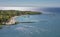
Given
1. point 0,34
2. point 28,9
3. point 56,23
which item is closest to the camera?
point 28,9

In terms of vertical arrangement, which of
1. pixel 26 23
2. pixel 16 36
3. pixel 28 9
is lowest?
pixel 16 36

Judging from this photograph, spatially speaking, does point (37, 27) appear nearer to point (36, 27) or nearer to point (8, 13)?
point (36, 27)

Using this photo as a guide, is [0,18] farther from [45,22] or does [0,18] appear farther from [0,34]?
[45,22]

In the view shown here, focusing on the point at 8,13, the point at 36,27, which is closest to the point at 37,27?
the point at 36,27

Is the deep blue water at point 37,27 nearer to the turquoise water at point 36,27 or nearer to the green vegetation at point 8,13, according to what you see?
the turquoise water at point 36,27

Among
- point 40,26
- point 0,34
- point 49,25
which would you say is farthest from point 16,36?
point 49,25

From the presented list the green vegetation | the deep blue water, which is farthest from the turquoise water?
the green vegetation

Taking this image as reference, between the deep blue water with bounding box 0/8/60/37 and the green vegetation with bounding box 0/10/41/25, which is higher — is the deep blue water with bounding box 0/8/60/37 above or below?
below

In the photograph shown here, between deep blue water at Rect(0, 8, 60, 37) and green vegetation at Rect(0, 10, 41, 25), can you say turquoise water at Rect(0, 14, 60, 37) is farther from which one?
green vegetation at Rect(0, 10, 41, 25)
